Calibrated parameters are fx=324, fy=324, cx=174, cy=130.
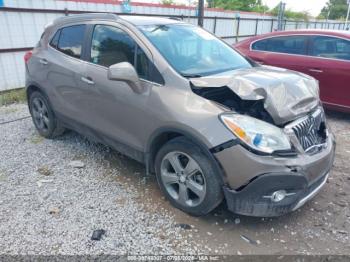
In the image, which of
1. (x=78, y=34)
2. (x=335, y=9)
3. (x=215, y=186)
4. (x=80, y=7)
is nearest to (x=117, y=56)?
(x=78, y=34)

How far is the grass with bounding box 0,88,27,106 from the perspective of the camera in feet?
22.7

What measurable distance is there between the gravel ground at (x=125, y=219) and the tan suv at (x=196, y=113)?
0.28 metres

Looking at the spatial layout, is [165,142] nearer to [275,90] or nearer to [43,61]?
[275,90]

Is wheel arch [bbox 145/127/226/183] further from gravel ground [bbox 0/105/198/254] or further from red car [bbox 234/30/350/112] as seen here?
Answer: red car [bbox 234/30/350/112]

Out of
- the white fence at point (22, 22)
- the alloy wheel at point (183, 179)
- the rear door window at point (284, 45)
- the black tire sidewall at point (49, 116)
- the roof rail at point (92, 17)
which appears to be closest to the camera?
the alloy wheel at point (183, 179)

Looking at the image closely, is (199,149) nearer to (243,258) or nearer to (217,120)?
(217,120)

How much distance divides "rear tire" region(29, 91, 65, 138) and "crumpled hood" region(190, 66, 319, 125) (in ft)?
8.29

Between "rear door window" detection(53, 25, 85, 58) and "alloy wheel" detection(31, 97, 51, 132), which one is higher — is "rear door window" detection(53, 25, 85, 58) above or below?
above

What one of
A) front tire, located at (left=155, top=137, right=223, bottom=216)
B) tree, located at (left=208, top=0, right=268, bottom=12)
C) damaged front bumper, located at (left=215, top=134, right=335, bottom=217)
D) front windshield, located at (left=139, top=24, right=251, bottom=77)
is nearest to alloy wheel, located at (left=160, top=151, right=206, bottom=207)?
front tire, located at (left=155, top=137, right=223, bottom=216)

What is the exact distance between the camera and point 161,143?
10.5ft

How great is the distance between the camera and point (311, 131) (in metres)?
2.98

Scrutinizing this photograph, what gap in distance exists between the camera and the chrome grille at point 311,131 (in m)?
2.79

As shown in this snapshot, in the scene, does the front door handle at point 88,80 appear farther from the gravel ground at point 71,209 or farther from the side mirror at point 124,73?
the gravel ground at point 71,209

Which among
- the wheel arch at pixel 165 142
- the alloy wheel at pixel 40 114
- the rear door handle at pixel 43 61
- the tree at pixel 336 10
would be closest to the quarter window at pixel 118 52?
the wheel arch at pixel 165 142
